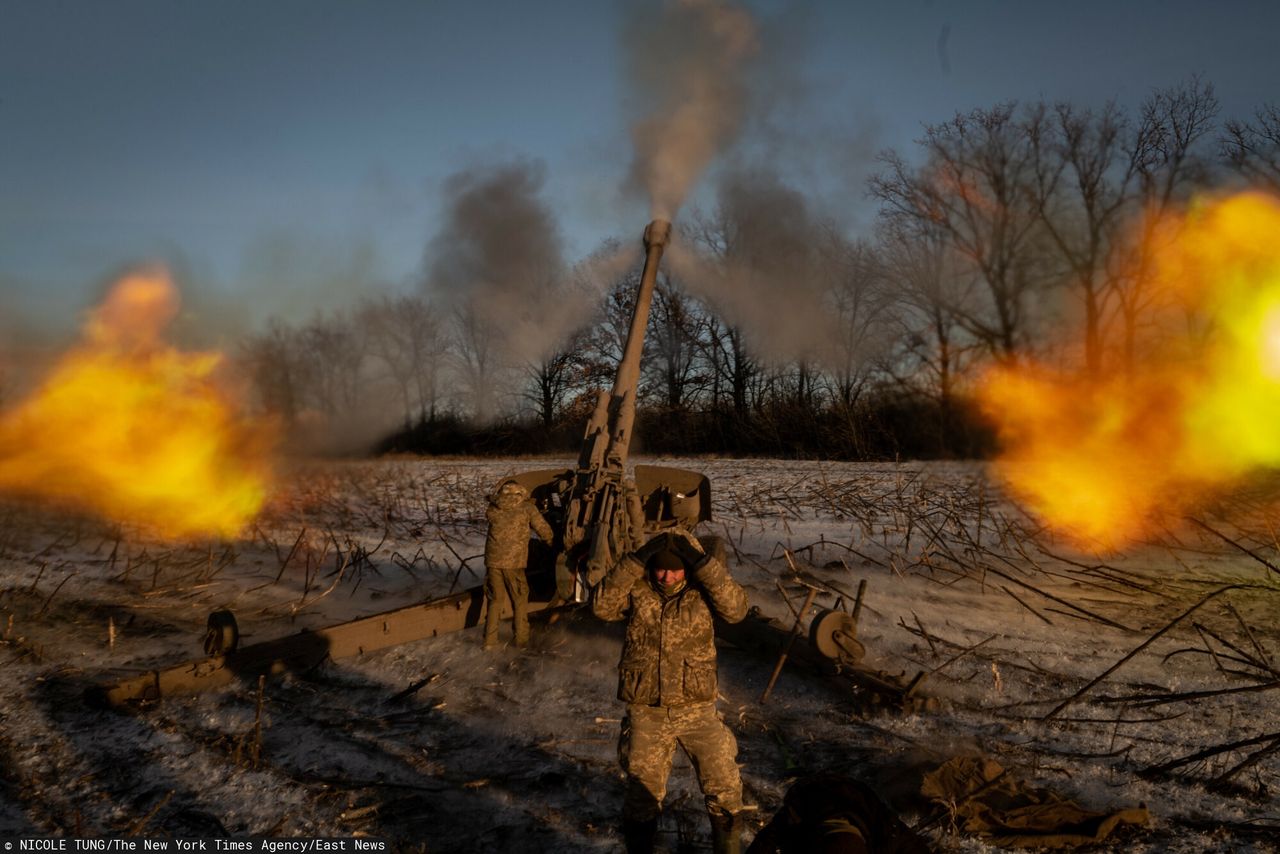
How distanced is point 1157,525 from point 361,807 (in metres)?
9.77

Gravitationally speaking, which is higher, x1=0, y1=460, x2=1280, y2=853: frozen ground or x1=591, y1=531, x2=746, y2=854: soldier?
x1=591, y1=531, x2=746, y2=854: soldier

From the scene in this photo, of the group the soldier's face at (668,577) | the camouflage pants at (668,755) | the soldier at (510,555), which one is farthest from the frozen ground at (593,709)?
the soldier's face at (668,577)

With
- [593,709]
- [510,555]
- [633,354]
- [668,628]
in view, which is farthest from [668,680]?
[633,354]

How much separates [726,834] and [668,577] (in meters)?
1.20

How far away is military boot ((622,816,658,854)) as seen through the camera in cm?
371

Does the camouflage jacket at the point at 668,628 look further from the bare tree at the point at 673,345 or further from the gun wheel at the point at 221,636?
the bare tree at the point at 673,345

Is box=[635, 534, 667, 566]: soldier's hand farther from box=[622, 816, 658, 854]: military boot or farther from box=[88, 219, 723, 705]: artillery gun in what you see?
box=[88, 219, 723, 705]: artillery gun

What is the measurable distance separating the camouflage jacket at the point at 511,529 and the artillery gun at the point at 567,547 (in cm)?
28

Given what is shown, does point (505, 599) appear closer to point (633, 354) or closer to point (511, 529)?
point (511, 529)

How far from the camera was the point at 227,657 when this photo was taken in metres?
6.14

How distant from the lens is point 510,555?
24.2 feet

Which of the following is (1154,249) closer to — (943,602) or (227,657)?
(943,602)

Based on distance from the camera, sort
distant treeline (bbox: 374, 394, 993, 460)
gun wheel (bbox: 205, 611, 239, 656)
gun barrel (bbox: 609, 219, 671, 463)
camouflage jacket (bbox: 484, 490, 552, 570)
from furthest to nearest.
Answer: distant treeline (bbox: 374, 394, 993, 460) → gun barrel (bbox: 609, 219, 671, 463) → camouflage jacket (bbox: 484, 490, 552, 570) → gun wheel (bbox: 205, 611, 239, 656)

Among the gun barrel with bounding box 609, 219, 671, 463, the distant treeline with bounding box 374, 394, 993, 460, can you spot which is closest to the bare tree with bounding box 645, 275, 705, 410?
the distant treeline with bounding box 374, 394, 993, 460
